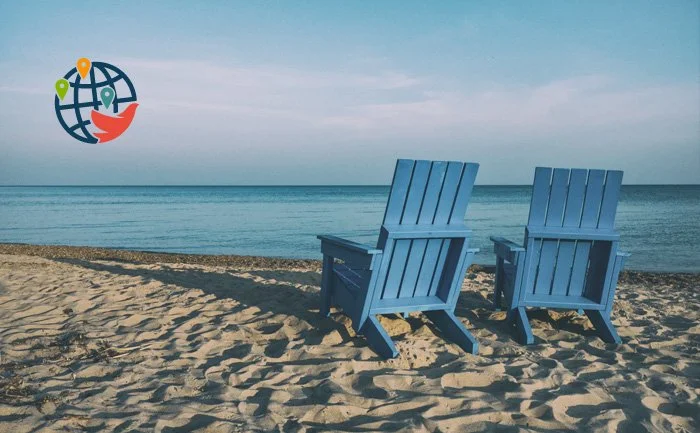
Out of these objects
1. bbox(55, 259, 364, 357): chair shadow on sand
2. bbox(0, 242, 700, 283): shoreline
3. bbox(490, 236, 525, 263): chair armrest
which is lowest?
bbox(0, 242, 700, 283): shoreline

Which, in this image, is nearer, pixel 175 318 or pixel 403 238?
pixel 403 238

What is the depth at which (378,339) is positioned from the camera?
123 inches

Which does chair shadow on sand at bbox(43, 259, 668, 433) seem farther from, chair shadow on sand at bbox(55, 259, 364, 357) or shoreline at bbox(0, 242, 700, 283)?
shoreline at bbox(0, 242, 700, 283)

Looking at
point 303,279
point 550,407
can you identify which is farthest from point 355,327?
point 303,279

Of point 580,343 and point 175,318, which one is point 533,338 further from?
point 175,318

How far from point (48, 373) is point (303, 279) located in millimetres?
3220

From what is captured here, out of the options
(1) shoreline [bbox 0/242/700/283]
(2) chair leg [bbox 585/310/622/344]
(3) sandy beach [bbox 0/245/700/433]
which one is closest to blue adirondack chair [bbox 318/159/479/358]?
(3) sandy beach [bbox 0/245/700/433]

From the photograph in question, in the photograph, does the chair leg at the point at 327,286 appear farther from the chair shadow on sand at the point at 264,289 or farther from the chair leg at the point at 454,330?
the chair leg at the point at 454,330

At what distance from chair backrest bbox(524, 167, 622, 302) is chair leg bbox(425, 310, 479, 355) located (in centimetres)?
69

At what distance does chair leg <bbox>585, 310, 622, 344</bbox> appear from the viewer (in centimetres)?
353

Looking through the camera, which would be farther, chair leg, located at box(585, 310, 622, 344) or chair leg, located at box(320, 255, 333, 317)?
chair leg, located at box(320, 255, 333, 317)

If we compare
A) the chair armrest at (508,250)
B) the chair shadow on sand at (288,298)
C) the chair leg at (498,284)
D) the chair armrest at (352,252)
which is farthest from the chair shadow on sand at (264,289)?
the chair leg at (498,284)

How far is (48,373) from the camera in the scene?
273 centimetres

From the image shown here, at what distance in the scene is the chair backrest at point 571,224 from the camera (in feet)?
11.6
